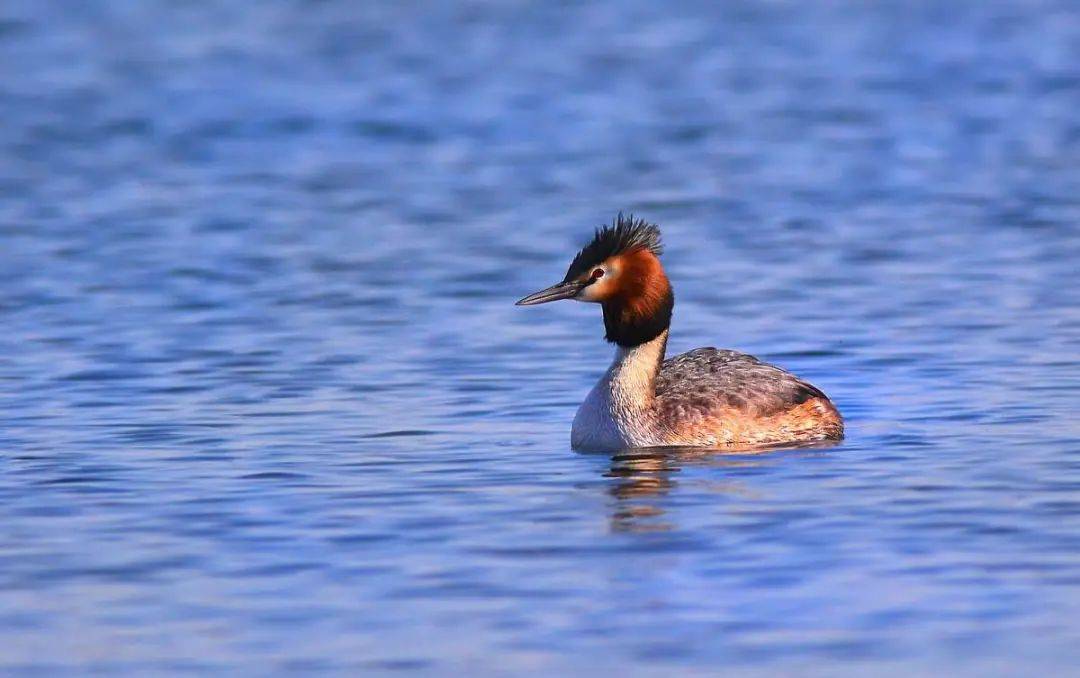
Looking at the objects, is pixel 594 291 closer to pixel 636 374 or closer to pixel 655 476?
pixel 636 374

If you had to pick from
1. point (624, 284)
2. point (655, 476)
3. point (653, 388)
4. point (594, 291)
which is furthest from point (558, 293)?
point (655, 476)

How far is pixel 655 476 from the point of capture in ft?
41.8

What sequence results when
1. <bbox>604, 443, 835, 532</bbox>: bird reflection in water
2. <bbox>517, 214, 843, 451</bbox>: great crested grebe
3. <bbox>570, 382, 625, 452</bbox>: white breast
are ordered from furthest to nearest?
<bbox>517, 214, 843, 451</bbox>: great crested grebe, <bbox>570, 382, 625, 452</bbox>: white breast, <bbox>604, 443, 835, 532</bbox>: bird reflection in water

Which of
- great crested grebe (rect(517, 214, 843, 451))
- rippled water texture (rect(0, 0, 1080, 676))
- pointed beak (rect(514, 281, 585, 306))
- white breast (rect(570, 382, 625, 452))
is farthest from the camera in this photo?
pointed beak (rect(514, 281, 585, 306))

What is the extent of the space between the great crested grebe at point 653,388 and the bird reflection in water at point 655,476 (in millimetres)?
158

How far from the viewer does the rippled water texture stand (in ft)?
31.6

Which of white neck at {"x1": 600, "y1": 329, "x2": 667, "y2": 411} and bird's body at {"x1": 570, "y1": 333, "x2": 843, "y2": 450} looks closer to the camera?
bird's body at {"x1": 570, "y1": 333, "x2": 843, "y2": 450}

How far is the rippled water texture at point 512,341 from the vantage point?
962cm

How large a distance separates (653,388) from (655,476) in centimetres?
128

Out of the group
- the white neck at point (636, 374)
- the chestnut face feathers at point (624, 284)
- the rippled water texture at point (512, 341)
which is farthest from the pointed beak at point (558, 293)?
the rippled water texture at point (512, 341)

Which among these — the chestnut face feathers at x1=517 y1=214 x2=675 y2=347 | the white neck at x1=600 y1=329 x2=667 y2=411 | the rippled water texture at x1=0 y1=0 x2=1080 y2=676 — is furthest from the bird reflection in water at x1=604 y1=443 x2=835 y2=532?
the chestnut face feathers at x1=517 y1=214 x2=675 y2=347

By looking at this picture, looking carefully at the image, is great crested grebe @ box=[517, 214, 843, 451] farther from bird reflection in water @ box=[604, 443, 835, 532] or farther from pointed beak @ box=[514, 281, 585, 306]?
bird reflection in water @ box=[604, 443, 835, 532]

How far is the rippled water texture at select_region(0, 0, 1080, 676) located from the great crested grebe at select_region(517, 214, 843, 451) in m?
0.34

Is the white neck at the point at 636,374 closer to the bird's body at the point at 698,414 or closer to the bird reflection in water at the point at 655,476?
the bird's body at the point at 698,414
